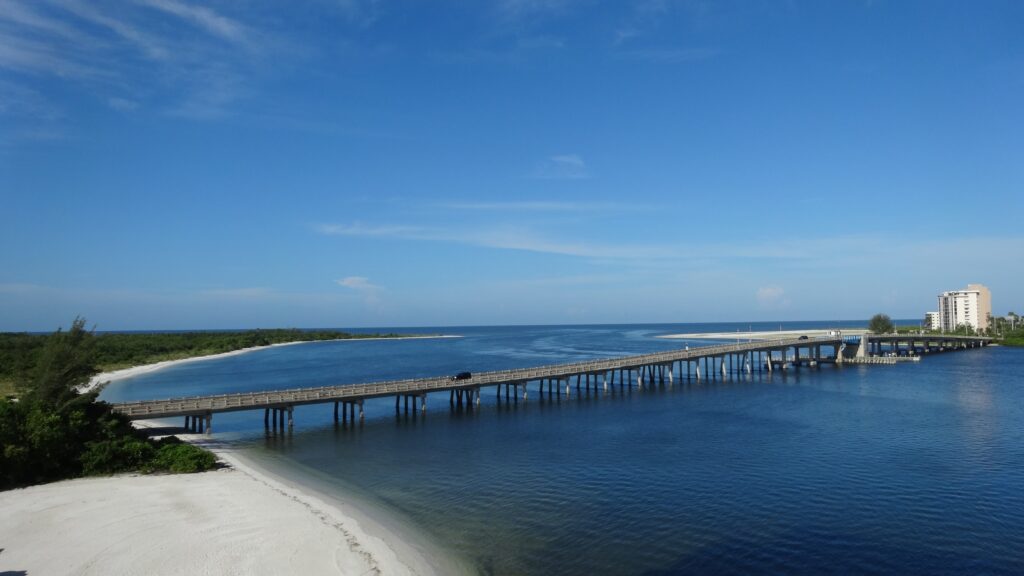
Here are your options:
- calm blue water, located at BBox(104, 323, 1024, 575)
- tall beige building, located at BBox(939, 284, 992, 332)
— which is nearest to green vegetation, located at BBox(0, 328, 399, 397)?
calm blue water, located at BBox(104, 323, 1024, 575)

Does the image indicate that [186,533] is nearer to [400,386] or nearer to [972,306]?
[400,386]

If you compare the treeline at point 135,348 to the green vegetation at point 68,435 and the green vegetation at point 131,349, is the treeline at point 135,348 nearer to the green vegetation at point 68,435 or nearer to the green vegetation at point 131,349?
the green vegetation at point 131,349

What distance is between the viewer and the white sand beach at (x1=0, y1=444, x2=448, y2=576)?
19.1m

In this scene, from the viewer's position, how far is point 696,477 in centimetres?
3064

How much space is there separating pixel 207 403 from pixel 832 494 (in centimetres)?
3747

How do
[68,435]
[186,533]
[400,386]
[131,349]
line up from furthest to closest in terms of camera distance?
1. [131,349]
2. [400,386]
3. [68,435]
4. [186,533]

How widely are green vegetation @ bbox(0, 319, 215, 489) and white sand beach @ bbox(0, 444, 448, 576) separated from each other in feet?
5.11

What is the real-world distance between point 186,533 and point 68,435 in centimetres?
1302

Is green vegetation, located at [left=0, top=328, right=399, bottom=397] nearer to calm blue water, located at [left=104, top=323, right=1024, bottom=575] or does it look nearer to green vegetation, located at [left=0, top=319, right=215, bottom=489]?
green vegetation, located at [left=0, top=319, right=215, bottom=489]

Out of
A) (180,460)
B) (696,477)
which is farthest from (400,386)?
(696,477)

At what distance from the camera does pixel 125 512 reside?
78.0 feet

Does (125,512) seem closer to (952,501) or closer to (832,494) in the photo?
(832,494)

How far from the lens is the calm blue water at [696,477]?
21109mm

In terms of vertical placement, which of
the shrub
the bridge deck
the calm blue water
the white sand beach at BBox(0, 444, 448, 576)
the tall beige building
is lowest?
the calm blue water
